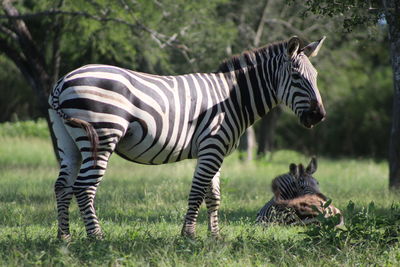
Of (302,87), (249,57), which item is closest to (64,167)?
(249,57)

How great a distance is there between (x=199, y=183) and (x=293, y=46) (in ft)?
6.88

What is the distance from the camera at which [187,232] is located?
23.9 feet

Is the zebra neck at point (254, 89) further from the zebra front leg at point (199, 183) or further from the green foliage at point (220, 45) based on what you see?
the green foliage at point (220, 45)

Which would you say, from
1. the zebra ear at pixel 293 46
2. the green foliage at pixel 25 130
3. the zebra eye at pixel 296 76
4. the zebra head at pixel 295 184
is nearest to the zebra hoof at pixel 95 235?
the zebra eye at pixel 296 76

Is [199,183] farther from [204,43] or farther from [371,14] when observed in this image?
[204,43]

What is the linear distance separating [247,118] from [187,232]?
165cm

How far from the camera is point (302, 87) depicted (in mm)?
7273

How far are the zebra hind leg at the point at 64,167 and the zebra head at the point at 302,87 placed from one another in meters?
2.73

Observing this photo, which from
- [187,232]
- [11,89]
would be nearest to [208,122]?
[187,232]

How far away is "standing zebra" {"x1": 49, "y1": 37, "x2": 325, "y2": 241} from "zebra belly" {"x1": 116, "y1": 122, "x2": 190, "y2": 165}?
0.01 meters

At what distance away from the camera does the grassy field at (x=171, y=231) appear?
5873 millimetres

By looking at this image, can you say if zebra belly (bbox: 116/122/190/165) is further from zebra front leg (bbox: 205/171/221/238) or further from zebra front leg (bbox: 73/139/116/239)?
zebra front leg (bbox: 205/171/221/238)

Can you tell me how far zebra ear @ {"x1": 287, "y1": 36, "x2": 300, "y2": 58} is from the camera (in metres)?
7.34

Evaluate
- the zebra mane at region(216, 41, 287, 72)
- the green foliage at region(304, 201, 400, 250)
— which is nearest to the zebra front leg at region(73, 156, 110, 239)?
the zebra mane at region(216, 41, 287, 72)
